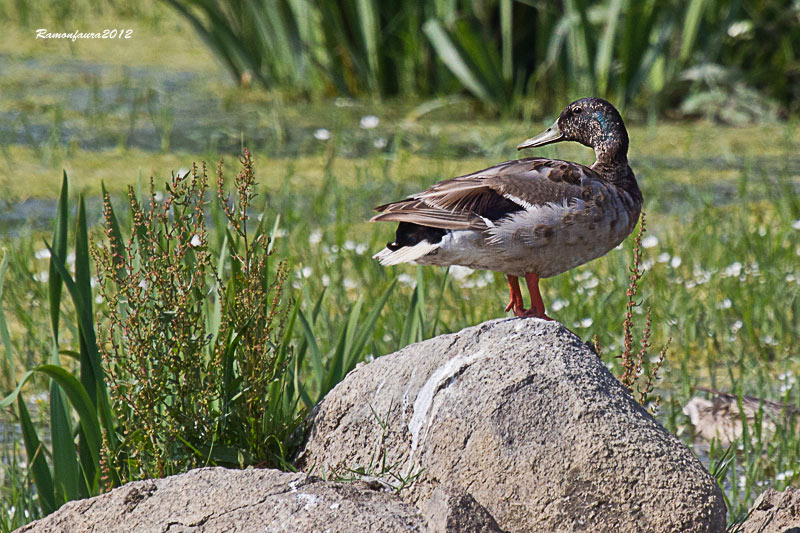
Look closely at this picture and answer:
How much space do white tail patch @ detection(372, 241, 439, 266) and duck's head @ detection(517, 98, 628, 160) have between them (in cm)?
32

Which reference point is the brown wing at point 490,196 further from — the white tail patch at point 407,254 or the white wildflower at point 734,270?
the white wildflower at point 734,270

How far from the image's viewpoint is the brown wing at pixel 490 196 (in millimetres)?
2479

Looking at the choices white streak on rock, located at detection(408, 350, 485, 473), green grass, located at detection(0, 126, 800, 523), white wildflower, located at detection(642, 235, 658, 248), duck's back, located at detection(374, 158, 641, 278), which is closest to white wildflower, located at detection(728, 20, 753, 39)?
green grass, located at detection(0, 126, 800, 523)

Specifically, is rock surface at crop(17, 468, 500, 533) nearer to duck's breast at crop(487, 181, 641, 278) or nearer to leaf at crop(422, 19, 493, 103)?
duck's breast at crop(487, 181, 641, 278)

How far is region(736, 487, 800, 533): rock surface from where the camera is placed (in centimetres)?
220

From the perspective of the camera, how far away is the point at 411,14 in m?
7.09

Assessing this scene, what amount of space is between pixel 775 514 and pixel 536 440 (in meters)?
→ 0.54

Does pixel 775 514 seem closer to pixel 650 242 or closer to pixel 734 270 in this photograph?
pixel 734 270

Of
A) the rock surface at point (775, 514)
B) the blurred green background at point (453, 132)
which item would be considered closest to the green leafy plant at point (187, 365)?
the rock surface at point (775, 514)

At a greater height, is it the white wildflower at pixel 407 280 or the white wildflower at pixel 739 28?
the white wildflower at pixel 739 28

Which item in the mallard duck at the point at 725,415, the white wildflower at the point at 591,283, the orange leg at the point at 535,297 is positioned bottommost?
the mallard duck at the point at 725,415

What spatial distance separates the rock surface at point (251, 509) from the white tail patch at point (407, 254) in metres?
0.53

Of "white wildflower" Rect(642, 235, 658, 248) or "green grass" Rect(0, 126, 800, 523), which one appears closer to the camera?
"green grass" Rect(0, 126, 800, 523)

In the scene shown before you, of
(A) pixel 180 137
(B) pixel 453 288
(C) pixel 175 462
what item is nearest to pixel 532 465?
(C) pixel 175 462
